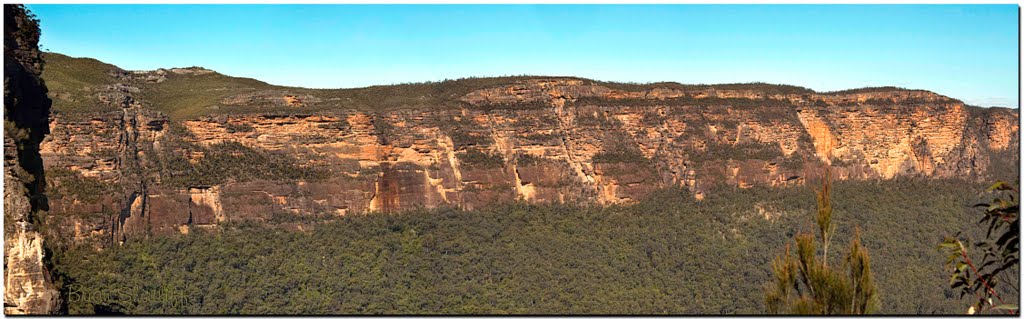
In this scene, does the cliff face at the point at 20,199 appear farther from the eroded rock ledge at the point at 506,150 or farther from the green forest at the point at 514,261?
the eroded rock ledge at the point at 506,150

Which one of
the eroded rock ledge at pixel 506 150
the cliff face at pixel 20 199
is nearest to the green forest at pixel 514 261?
the eroded rock ledge at pixel 506 150

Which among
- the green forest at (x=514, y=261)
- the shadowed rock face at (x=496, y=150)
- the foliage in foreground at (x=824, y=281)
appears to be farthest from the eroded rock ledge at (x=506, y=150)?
the foliage in foreground at (x=824, y=281)

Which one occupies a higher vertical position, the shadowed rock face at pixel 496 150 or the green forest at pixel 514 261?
the shadowed rock face at pixel 496 150

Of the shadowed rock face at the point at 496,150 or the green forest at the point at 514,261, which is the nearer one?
the green forest at the point at 514,261

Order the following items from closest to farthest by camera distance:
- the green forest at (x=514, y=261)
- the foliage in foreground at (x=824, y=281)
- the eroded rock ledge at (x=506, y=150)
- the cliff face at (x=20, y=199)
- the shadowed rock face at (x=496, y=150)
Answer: the foliage in foreground at (x=824, y=281) → the cliff face at (x=20, y=199) → the green forest at (x=514, y=261) → the shadowed rock face at (x=496, y=150) → the eroded rock ledge at (x=506, y=150)

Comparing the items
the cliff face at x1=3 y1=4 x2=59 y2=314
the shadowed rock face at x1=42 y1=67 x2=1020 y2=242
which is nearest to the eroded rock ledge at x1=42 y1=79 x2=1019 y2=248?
the shadowed rock face at x1=42 y1=67 x2=1020 y2=242

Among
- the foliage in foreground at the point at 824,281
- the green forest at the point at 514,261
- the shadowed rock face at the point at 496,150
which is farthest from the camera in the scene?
the shadowed rock face at the point at 496,150

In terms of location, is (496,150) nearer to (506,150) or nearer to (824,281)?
(506,150)
